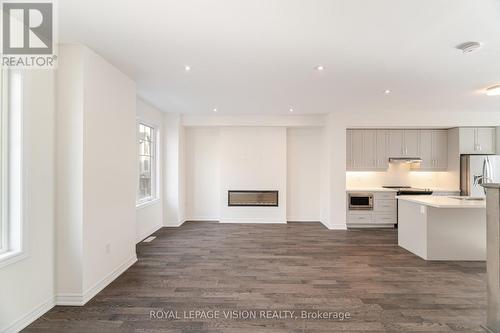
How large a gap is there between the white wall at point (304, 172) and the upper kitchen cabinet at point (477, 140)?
10.7 feet

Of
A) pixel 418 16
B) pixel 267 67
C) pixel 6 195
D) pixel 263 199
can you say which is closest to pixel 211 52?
pixel 267 67

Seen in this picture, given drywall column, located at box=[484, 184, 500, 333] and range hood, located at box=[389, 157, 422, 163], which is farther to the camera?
range hood, located at box=[389, 157, 422, 163]

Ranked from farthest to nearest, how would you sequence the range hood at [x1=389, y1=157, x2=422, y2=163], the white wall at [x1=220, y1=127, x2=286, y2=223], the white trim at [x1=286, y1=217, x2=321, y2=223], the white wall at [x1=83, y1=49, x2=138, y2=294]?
the white trim at [x1=286, y1=217, x2=321, y2=223], the white wall at [x1=220, y1=127, x2=286, y2=223], the range hood at [x1=389, y1=157, x2=422, y2=163], the white wall at [x1=83, y1=49, x2=138, y2=294]

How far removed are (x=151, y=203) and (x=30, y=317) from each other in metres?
3.20

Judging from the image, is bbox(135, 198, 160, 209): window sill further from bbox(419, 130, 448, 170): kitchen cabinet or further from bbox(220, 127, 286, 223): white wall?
bbox(419, 130, 448, 170): kitchen cabinet

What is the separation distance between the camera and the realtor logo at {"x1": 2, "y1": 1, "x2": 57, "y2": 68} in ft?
6.98

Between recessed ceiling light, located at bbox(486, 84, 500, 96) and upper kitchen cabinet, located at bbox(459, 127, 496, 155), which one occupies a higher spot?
recessed ceiling light, located at bbox(486, 84, 500, 96)

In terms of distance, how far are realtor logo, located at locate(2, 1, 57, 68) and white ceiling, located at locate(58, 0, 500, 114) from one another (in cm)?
14

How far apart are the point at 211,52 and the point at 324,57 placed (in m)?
1.30

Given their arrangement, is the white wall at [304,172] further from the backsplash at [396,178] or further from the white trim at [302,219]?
the backsplash at [396,178]

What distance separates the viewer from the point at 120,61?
10.2 feet

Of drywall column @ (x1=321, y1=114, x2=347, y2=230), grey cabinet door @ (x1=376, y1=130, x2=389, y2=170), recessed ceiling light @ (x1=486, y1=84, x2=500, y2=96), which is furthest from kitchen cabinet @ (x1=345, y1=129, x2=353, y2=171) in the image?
recessed ceiling light @ (x1=486, y1=84, x2=500, y2=96)

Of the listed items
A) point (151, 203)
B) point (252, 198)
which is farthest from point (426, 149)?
point (151, 203)

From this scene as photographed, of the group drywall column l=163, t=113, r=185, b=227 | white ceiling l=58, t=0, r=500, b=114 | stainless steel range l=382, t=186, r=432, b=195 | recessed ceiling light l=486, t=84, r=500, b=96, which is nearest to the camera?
white ceiling l=58, t=0, r=500, b=114
